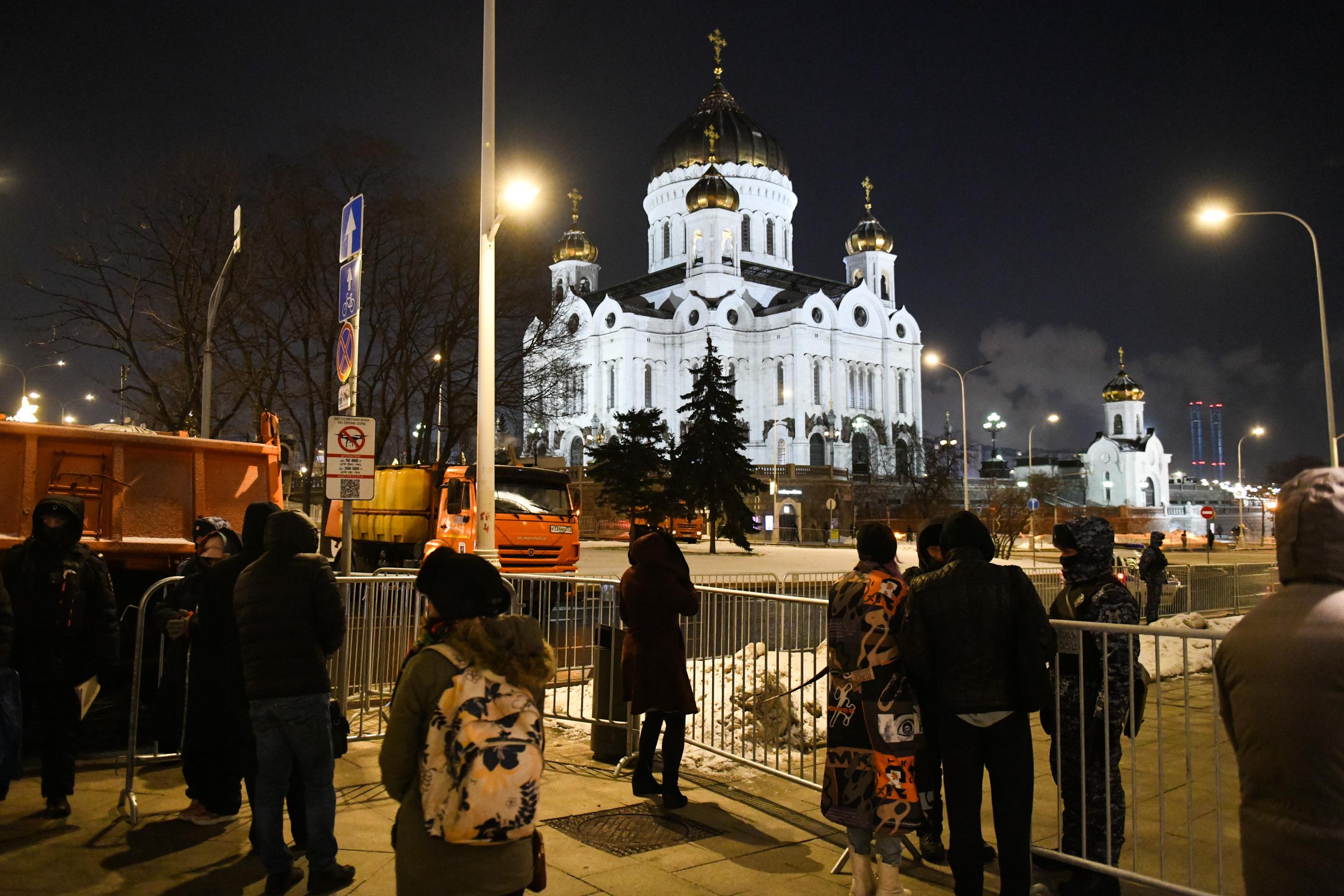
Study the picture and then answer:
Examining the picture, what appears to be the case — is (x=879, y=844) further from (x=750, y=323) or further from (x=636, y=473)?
(x=750, y=323)

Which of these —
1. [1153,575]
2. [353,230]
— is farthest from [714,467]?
[353,230]

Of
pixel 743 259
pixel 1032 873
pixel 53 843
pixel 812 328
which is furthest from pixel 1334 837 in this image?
pixel 743 259

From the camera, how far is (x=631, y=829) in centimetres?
593

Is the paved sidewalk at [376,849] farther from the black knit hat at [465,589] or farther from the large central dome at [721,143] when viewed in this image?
the large central dome at [721,143]

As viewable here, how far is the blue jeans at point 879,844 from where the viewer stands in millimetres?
4664

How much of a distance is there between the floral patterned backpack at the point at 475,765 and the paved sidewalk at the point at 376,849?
1.93m

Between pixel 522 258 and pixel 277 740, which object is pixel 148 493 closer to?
pixel 277 740

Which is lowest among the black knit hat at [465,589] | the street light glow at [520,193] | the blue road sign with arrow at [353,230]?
the black knit hat at [465,589]

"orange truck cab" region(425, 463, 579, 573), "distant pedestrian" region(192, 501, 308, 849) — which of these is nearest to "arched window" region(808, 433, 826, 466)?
"orange truck cab" region(425, 463, 579, 573)

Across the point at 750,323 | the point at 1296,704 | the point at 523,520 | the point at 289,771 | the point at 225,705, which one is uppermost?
the point at 750,323

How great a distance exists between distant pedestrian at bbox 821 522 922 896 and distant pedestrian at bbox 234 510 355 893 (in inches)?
99.6

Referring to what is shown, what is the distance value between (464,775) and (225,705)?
3.40 m

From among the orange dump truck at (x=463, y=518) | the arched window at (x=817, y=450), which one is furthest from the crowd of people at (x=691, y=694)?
the arched window at (x=817, y=450)

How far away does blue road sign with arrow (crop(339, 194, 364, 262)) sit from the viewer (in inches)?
379
